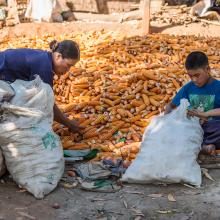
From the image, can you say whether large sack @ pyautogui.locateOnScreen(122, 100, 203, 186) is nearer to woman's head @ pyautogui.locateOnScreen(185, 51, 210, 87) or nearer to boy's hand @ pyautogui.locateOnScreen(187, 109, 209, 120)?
boy's hand @ pyautogui.locateOnScreen(187, 109, 209, 120)

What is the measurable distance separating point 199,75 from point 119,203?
4.49 feet

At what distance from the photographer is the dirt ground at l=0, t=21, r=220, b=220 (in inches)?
134

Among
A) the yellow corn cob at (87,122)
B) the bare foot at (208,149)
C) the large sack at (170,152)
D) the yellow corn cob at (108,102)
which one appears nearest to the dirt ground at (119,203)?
the large sack at (170,152)

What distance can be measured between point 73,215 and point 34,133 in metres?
0.77

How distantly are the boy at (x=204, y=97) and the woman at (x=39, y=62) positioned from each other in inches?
40.4

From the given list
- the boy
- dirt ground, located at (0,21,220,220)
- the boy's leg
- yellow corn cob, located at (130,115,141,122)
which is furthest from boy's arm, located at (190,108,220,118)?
yellow corn cob, located at (130,115,141,122)

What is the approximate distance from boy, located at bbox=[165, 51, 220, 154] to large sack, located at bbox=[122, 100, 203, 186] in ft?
0.52

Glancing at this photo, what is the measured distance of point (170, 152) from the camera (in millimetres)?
3893

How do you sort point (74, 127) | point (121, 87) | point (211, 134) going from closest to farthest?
point (211, 134) → point (74, 127) → point (121, 87)

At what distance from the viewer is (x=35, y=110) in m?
3.88

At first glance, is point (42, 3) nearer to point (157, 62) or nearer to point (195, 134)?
point (157, 62)

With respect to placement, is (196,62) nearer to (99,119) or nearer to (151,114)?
(151,114)

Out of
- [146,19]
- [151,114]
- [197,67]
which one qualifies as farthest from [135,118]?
[146,19]

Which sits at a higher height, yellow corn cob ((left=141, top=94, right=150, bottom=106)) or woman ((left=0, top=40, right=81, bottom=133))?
woman ((left=0, top=40, right=81, bottom=133))
